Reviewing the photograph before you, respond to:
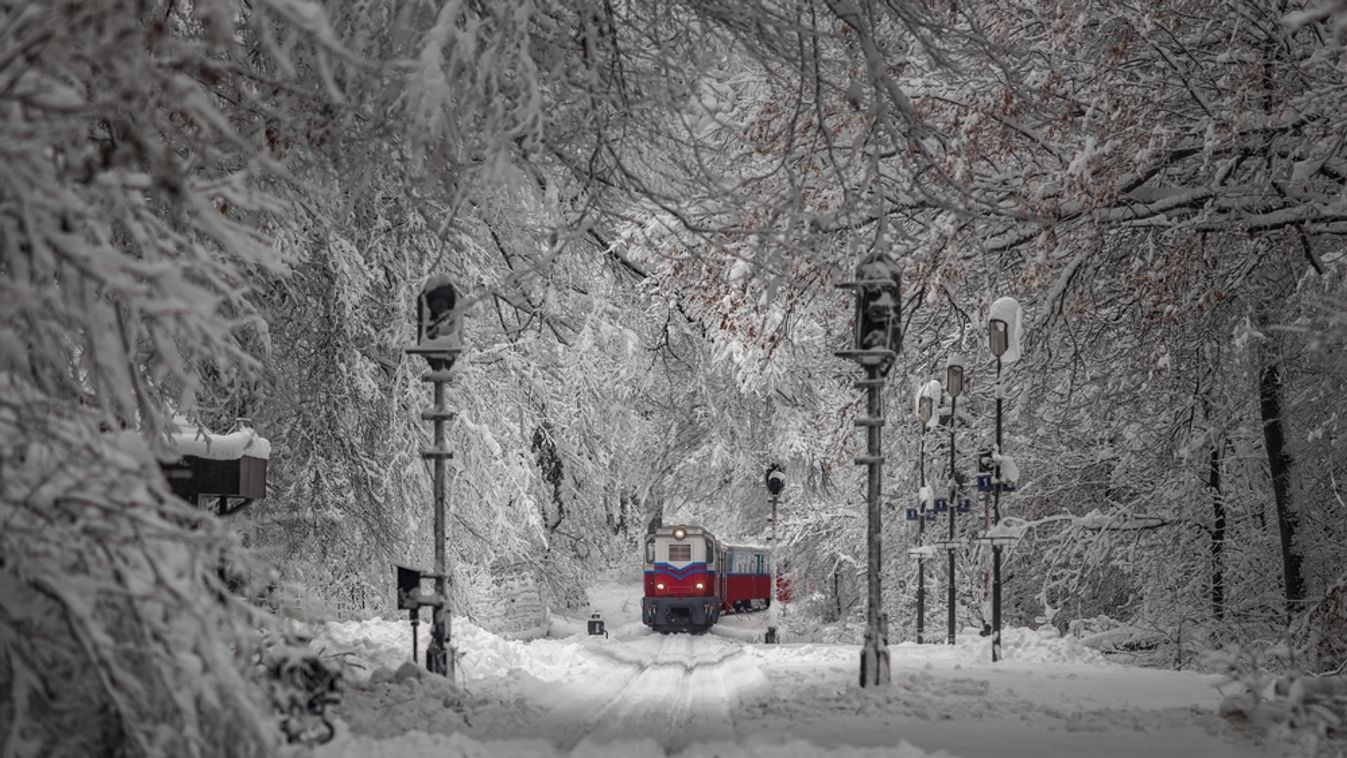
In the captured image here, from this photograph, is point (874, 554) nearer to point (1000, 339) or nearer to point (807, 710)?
point (807, 710)

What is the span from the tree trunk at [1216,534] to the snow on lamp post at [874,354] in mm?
9905

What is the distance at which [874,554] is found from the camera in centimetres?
997

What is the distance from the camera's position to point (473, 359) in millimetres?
18375

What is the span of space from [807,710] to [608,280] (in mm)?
12755

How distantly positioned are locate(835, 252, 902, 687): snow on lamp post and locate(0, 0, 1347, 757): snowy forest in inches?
23.3

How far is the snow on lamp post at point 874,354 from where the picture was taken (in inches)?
384

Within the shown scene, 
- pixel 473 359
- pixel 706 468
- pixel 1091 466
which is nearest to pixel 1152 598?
pixel 1091 466

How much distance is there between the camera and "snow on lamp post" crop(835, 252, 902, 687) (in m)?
9.75

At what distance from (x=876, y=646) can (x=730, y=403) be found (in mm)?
13647

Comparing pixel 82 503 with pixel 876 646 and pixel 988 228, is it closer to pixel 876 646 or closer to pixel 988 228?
pixel 876 646

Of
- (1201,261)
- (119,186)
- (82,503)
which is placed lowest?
(82,503)

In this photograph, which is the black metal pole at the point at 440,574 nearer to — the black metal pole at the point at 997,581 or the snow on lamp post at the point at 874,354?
the snow on lamp post at the point at 874,354

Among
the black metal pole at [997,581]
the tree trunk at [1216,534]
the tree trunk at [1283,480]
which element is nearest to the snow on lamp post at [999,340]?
the black metal pole at [997,581]

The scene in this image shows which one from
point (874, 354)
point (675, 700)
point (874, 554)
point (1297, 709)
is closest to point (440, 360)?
point (874, 354)
